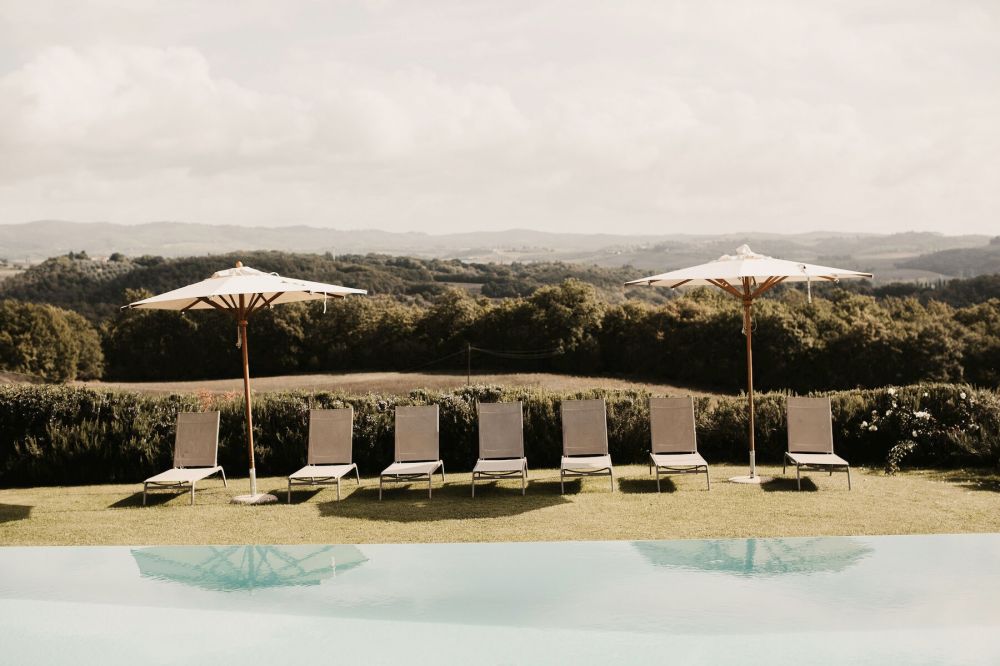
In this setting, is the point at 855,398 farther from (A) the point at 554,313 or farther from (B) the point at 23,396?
(A) the point at 554,313

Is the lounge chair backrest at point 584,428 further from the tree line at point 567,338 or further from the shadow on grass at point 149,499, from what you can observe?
the tree line at point 567,338

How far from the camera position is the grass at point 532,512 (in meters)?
6.81

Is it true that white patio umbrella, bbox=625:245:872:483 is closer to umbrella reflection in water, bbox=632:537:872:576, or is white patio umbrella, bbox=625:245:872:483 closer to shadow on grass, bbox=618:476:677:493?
shadow on grass, bbox=618:476:677:493

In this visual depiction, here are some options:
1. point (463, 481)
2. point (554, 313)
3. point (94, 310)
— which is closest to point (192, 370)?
point (94, 310)

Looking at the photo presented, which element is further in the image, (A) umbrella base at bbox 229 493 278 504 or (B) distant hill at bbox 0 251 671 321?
(B) distant hill at bbox 0 251 671 321

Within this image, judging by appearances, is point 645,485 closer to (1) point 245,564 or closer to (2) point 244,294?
(1) point 245,564

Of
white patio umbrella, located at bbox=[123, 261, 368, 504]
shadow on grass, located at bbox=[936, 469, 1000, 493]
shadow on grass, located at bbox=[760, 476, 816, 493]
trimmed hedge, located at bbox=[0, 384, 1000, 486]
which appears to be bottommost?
shadow on grass, located at bbox=[936, 469, 1000, 493]

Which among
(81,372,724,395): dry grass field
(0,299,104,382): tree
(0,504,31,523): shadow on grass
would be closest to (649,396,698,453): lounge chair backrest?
(0,504,31,523): shadow on grass

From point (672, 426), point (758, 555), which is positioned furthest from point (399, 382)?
point (758, 555)

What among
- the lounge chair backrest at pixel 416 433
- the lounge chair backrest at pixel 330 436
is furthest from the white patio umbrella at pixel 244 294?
the lounge chair backrest at pixel 416 433

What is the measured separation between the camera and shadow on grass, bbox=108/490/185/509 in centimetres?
839

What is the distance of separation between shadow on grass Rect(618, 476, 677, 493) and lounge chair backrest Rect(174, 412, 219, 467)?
4574mm

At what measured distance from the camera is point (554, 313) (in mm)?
50562

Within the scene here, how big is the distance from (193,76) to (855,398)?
69.2 feet
